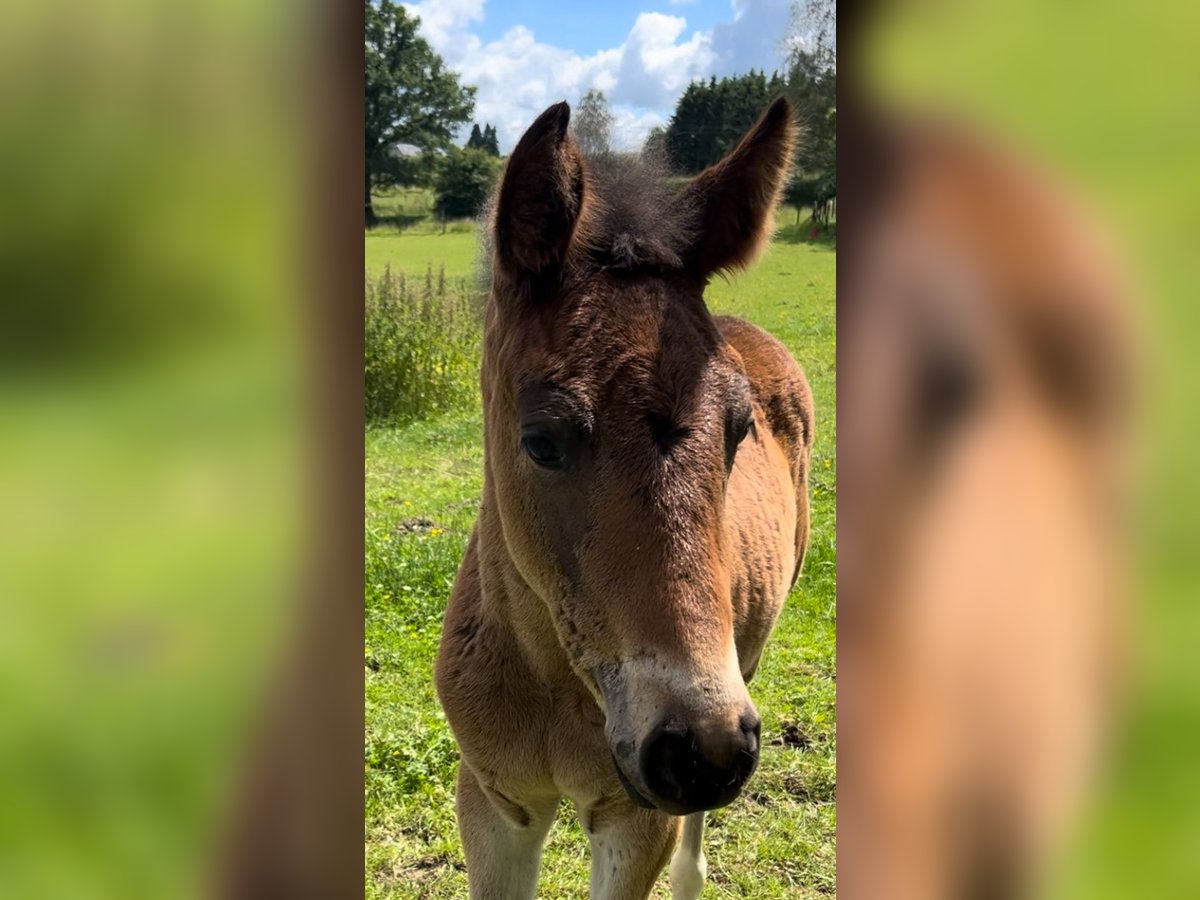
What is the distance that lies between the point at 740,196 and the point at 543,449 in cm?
59

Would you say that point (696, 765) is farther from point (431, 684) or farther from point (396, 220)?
point (396, 220)

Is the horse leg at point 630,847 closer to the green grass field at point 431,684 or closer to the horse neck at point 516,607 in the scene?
the horse neck at point 516,607

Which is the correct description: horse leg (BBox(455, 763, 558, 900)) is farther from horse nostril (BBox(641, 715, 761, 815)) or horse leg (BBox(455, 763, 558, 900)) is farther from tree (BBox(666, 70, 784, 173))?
tree (BBox(666, 70, 784, 173))

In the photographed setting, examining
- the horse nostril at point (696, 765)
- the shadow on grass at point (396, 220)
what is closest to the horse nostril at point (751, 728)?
the horse nostril at point (696, 765)

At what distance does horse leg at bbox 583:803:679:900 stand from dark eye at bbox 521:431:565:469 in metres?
0.80

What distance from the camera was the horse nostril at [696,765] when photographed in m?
1.17

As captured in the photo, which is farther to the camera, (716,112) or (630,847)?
(716,112)

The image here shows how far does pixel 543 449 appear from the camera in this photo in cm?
141

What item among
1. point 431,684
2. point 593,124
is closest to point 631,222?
point 593,124
